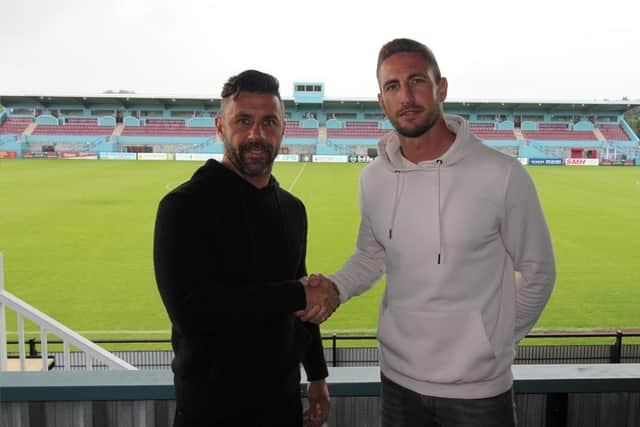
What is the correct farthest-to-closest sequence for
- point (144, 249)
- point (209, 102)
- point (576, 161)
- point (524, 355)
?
point (209, 102)
point (576, 161)
point (144, 249)
point (524, 355)

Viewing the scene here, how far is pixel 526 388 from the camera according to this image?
5.43ft

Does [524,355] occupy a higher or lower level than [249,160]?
lower

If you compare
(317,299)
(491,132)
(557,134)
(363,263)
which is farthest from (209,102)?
(317,299)

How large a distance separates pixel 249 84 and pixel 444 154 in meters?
0.53

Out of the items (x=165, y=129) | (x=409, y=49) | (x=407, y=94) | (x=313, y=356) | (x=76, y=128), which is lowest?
(x=313, y=356)

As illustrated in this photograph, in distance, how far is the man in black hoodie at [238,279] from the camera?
1.22 meters

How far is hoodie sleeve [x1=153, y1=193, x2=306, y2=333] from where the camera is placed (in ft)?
3.99

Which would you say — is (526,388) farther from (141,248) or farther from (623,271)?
(141,248)

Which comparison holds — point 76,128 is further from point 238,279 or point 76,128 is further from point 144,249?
point 238,279

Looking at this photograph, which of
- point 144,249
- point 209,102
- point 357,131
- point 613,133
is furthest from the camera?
point 357,131

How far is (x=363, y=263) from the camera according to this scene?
1628mm

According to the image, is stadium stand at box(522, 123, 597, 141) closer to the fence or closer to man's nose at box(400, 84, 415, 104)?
the fence

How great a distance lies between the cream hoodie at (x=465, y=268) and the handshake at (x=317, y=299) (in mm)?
174

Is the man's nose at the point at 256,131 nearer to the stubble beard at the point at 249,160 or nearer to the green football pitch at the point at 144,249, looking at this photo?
the stubble beard at the point at 249,160
